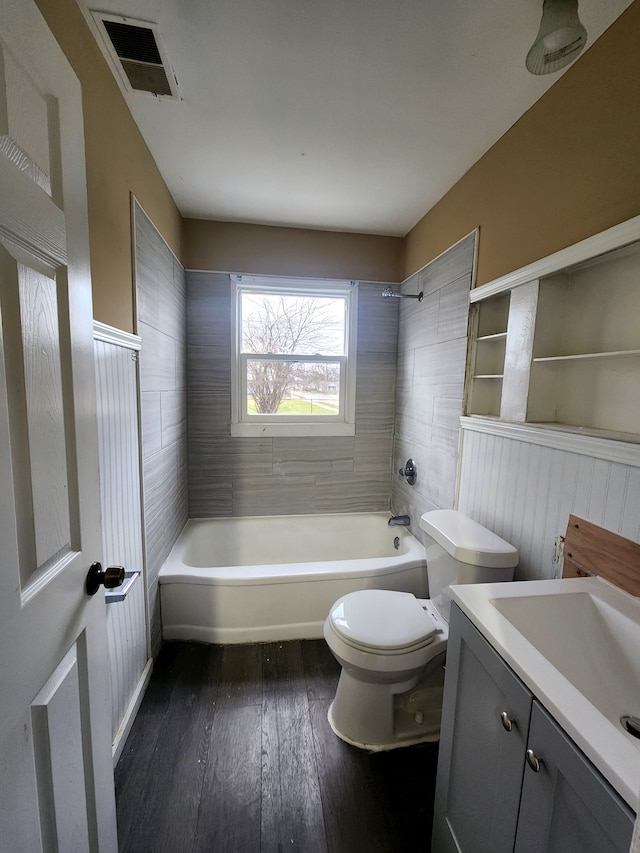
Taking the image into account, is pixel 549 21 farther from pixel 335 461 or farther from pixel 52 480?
pixel 335 461

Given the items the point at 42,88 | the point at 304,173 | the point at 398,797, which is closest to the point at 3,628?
the point at 42,88

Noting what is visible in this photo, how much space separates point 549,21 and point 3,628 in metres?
1.72

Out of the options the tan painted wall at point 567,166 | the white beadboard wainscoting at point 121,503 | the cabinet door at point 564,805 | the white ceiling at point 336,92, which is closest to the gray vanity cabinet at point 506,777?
the cabinet door at point 564,805

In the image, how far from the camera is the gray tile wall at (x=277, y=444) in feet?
8.20

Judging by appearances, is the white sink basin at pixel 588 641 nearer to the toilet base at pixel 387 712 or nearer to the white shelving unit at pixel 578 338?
the white shelving unit at pixel 578 338

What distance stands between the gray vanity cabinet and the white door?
858mm

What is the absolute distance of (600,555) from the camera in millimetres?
1055

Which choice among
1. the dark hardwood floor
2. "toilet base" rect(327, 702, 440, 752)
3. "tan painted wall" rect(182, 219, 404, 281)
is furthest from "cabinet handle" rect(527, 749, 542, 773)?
"tan painted wall" rect(182, 219, 404, 281)

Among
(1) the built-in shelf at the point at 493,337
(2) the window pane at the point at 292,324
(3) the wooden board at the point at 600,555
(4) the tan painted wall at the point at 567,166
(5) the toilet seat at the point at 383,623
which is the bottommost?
(5) the toilet seat at the point at 383,623

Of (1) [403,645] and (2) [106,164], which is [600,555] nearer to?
(1) [403,645]

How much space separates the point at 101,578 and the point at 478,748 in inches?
38.2

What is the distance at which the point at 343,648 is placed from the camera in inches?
53.7

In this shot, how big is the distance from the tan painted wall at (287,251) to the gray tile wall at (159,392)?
0.26m

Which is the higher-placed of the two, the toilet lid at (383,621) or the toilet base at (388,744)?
the toilet lid at (383,621)
